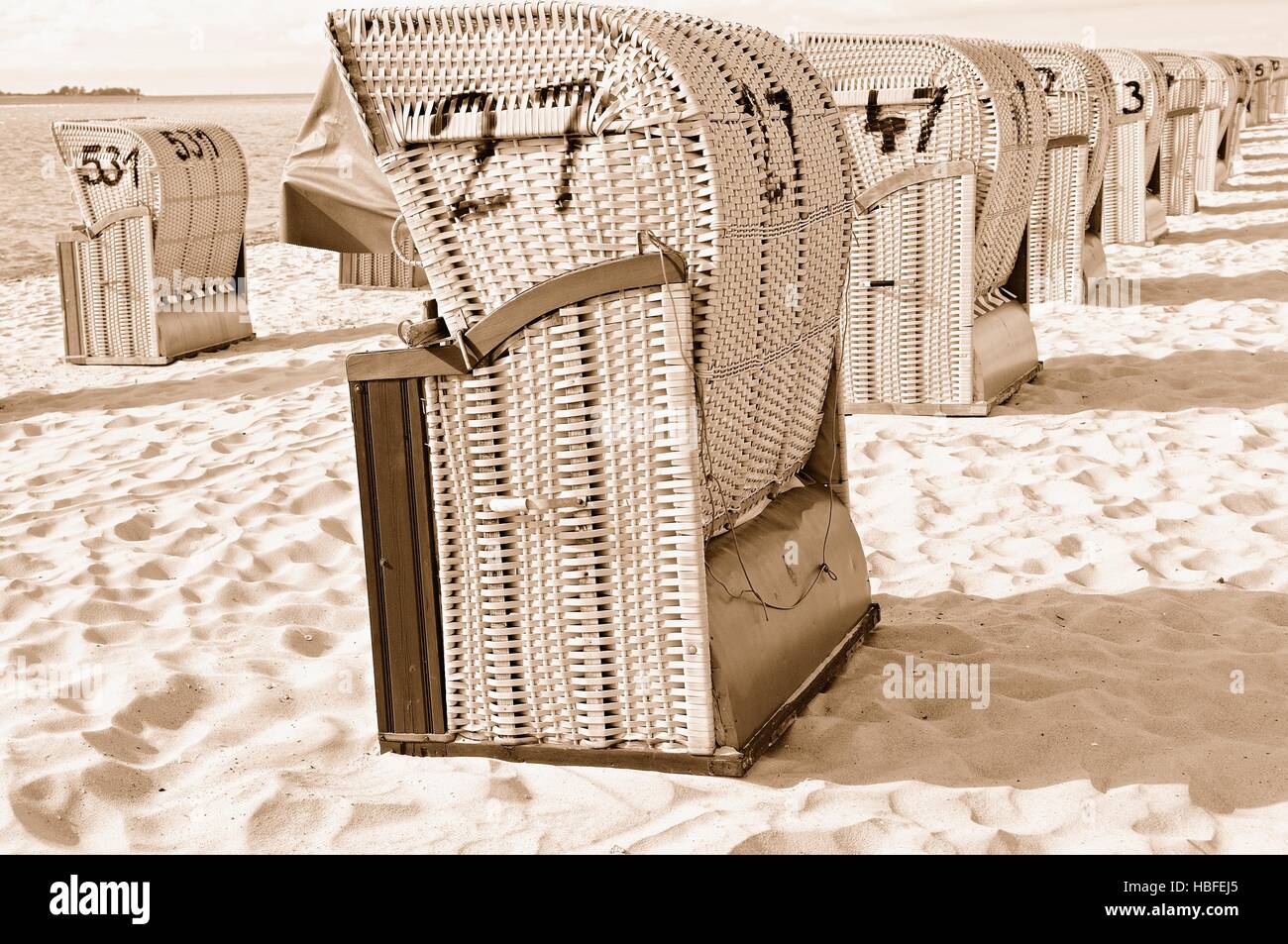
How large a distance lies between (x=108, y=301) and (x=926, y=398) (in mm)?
5480

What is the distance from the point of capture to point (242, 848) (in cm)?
260

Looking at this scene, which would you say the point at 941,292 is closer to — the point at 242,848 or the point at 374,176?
the point at 374,176

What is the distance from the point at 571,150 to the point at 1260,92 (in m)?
32.5

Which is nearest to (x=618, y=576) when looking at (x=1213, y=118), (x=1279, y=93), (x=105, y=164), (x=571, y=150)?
(x=571, y=150)

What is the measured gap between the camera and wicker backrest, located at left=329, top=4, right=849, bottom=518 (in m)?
2.65

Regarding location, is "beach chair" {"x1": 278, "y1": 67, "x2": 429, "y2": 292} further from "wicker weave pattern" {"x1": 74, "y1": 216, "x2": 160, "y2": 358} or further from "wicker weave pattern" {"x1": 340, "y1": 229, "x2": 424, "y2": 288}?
"wicker weave pattern" {"x1": 340, "y1": 229, "x2": 424, "y2": 288}

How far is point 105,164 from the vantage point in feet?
28.8

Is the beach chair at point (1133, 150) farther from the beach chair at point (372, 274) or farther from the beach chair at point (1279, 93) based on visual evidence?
the beach chair at point (1279, 93)

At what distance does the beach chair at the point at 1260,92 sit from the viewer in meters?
26.5

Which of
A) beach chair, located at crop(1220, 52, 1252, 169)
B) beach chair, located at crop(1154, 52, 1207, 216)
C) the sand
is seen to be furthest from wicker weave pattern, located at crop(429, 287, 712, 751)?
beach chair, located at crop(1220, 52, 1252, 169)

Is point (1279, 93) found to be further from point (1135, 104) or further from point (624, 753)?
point (624, 753)

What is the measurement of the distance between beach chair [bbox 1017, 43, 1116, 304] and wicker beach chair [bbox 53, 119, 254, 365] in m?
5.49

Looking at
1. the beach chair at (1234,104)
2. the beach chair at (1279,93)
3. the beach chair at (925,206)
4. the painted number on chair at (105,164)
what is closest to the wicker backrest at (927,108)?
the beach chair at (925,206)

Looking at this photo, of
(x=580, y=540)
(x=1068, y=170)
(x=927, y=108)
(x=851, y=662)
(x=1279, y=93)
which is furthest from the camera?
A: (x=1279, y=93)
